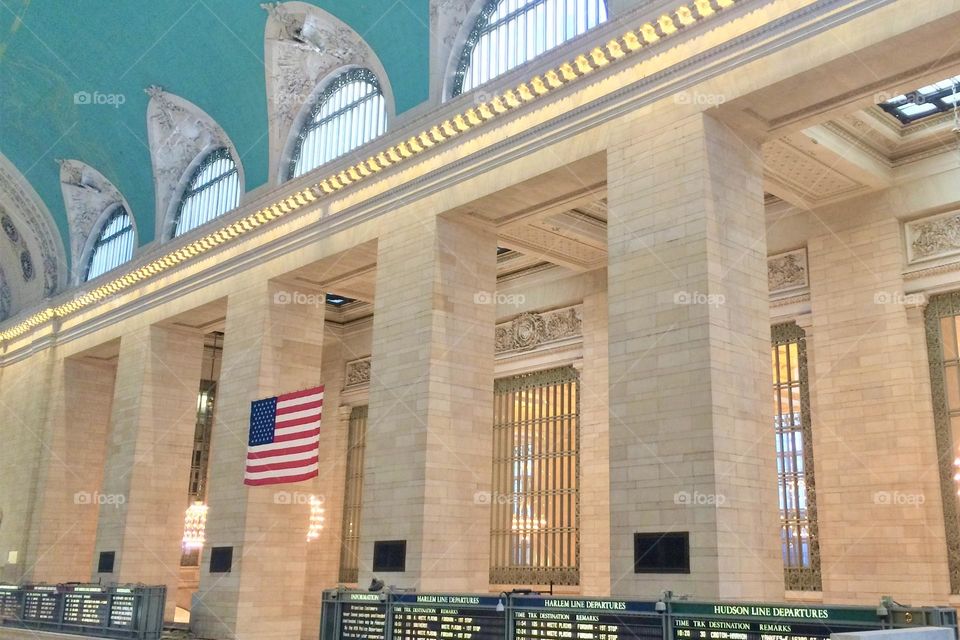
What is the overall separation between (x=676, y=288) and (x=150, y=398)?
45.8 feet

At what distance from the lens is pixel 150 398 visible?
20.3 m

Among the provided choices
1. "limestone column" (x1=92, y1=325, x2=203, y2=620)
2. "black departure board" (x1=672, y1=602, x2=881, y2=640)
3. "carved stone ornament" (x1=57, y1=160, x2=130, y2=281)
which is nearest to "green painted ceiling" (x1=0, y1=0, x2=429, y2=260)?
"carved stone ornament" (x1=57, y1=160, x2=130, y2=281)

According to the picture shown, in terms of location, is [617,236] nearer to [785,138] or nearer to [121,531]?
[785,138]

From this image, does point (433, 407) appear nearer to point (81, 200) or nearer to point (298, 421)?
point (298, 421)

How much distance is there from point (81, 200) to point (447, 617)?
1883cm

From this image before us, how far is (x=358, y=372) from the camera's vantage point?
77.9 feet

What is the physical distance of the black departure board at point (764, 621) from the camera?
263 inches

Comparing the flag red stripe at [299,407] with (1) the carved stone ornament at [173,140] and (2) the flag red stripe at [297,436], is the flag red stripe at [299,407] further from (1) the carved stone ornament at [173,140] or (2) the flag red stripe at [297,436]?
(1) the carved stone ornament at [173,140]

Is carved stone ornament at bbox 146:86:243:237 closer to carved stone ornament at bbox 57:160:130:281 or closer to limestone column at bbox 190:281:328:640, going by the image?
carved stone ornament at bbox 57:160:130:281

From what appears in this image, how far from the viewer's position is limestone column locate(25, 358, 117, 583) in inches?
900

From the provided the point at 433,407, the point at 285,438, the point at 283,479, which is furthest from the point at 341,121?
the point at 283,479

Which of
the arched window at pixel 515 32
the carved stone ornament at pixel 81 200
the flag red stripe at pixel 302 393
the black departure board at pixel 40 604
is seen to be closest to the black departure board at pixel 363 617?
the flag red stripe at pixel 302 393

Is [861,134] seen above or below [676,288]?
above

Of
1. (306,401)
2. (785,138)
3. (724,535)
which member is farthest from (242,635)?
(785,138)
